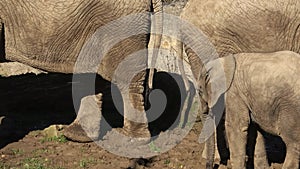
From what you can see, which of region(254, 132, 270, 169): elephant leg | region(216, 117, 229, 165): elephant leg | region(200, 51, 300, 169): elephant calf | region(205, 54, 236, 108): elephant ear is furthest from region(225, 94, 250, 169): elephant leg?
region(216, 117, 229, 165): elephant leg

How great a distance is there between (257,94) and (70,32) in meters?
2.15

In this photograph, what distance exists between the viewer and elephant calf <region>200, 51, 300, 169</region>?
4.94m

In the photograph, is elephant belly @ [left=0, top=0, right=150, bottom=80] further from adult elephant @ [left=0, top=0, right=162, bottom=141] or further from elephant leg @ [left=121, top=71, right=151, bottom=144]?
elephant leg @ [left=121, top=71, right=151, bottom=144]

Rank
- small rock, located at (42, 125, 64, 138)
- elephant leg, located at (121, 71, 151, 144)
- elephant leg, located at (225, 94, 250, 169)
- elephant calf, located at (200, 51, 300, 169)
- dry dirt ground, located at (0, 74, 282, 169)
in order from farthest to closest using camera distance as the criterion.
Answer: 1. small rock, located at (42, 125, 64, 138)
2. elephant leg, located at (121, 71, 151, 144)
3. dry dirt ground, located at (0, 74, 282, 169)
4. elephant leg, located at (225, 94, 250, 169)
5. elephant calf, located at (200, 51, 300, 169)

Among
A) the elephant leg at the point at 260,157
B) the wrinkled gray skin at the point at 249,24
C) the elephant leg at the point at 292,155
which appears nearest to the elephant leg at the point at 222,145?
the wrinkled gray skin at the point at 249,24

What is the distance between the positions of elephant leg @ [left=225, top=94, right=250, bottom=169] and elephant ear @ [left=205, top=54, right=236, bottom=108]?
11 cm

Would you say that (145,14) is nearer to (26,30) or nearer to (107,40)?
(107,40)

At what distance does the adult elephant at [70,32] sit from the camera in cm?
616

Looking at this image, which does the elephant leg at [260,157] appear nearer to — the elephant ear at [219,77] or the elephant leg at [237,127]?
the elephant leg at [237,127]

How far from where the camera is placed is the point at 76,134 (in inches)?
270

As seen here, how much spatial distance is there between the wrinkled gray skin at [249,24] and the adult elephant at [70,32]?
57 centimetres

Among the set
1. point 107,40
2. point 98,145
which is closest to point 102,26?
→ point 107,40

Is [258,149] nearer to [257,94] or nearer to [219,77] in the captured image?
[257,94]

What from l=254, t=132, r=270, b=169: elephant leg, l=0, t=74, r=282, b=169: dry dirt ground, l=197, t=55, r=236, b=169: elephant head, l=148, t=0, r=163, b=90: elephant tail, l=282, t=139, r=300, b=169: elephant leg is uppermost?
l=148, t=0, r=163, b=90: elephant tail
